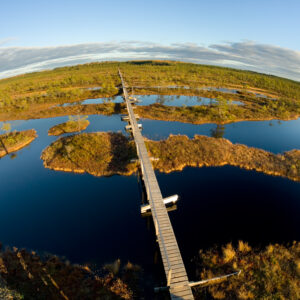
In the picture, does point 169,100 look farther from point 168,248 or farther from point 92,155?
point 168,248

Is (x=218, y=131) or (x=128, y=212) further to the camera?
(x=218, y=131)

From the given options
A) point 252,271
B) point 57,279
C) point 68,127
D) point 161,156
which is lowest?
point 57,279

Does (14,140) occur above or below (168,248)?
above

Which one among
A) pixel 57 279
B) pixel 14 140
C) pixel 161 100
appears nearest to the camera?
pixel 57 279

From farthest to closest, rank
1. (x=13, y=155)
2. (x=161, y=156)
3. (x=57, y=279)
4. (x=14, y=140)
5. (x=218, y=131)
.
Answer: (x=218, y=131), (x=14, y=140), (x=13, y=155), (x=161, y=156), (x=57, y=279)

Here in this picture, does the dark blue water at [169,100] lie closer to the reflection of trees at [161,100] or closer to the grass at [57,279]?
the reflection of trees at [161,100]

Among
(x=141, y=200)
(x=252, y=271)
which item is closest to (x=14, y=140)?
(x=141, y=200)

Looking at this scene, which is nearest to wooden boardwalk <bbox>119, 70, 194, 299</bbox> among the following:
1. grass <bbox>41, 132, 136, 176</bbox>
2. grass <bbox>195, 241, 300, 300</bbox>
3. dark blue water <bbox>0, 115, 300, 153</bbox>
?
grass <bbox>195, 241, 300, 300</bbox>
